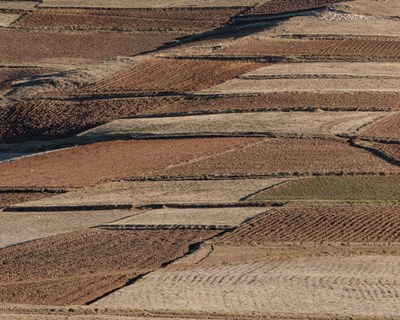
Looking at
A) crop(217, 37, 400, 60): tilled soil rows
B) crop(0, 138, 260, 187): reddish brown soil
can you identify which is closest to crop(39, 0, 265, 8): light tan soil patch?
crop(217, 37, 400, 60): tilled soil rows

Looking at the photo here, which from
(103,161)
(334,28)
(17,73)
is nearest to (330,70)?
(334,28)

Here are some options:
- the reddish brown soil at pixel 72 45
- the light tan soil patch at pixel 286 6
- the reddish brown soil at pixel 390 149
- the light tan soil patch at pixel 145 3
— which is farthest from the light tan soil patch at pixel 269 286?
Result: the light tan soil patch at pixel 145 3

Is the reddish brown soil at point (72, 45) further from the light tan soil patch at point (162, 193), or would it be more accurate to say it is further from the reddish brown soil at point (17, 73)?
the light tan soil patch at point (162, 193)

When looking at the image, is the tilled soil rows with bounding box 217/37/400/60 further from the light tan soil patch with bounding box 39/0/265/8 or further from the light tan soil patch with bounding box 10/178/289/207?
the light tan soil patch with bounding box 10/178/289/207

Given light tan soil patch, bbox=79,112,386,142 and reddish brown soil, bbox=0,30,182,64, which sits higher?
reddish brown soil, bbox=0,30,182,64

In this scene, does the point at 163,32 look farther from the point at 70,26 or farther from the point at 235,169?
the point at 235,169

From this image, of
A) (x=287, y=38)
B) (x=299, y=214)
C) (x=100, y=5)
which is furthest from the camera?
(x=100, y=5)

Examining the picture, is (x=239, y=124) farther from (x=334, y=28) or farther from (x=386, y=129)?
(x=334, y=28)

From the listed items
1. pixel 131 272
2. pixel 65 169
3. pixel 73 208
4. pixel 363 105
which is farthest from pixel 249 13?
pixel 131 272
